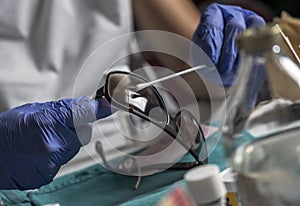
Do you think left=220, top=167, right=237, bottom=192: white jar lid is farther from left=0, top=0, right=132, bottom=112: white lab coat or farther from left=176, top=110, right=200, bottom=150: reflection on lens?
left=0, top=0, right=132, bottom=112: white lab coat

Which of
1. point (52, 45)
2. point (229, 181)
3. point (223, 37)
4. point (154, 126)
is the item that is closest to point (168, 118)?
point (154, 126)

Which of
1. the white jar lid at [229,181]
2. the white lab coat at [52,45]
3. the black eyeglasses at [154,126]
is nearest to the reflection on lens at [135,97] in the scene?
the black eyeglasses at [154,126]

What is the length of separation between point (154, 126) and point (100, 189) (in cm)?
12

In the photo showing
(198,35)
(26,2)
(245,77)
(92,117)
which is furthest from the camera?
(26,2)

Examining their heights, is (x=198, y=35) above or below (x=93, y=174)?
above

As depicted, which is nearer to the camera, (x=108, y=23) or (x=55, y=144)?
(x=55, y=144)

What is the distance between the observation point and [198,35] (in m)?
0.86

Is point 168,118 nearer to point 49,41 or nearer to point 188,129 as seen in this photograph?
point 188,129

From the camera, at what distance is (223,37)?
0.86m

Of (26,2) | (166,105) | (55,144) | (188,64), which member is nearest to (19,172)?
(55,144)

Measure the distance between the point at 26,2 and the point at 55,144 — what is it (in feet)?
1.40

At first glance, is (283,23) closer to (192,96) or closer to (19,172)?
(192,96)

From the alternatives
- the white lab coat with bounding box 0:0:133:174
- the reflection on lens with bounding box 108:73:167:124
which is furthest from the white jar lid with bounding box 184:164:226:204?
the white lab coat with bounding box 0:0:133:174

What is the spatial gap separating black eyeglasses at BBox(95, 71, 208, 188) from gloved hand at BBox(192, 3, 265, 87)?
140 millimetres
